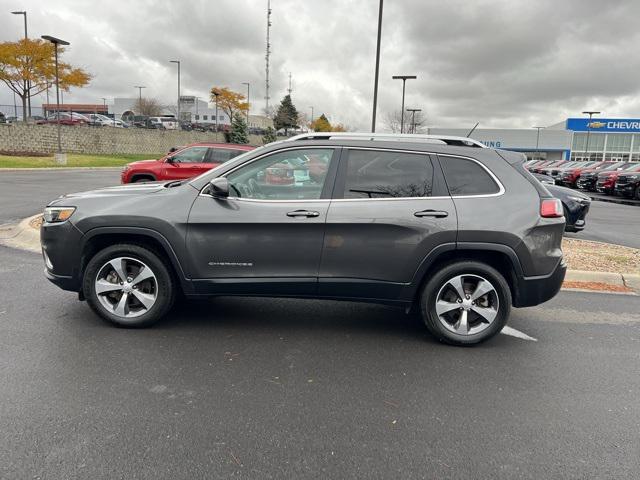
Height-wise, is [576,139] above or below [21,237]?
above

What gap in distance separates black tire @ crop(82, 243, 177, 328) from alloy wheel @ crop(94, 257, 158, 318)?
22 millimetres

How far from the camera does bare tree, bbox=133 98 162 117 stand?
280ft

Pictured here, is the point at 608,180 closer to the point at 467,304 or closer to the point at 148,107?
the point at 467,304

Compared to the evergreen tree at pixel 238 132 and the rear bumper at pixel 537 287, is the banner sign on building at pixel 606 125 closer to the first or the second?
the evergreen tree at pixel 238 132

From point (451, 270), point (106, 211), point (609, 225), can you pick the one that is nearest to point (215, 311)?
point (106, 211)

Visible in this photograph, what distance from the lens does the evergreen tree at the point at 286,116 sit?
8466cm

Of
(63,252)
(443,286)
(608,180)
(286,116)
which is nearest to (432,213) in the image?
(443,286)

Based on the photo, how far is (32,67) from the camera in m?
37.4

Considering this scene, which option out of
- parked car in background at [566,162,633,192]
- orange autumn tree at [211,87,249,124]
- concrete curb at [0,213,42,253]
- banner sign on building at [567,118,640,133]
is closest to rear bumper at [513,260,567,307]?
concrete curb at [0,213,42,253]

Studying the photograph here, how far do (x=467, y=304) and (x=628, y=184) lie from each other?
67.9ft

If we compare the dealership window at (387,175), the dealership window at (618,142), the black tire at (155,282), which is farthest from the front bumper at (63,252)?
the dealership window at (618,142)

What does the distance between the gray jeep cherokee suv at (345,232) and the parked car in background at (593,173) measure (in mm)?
23736

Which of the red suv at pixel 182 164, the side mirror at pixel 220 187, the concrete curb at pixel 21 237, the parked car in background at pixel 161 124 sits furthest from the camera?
the parked car in background at pixel 161 124

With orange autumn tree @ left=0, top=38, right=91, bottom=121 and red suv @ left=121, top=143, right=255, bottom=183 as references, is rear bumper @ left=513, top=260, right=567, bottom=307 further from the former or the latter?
orange autumn tree @ left=0, top=38, right=91, bottom=121
